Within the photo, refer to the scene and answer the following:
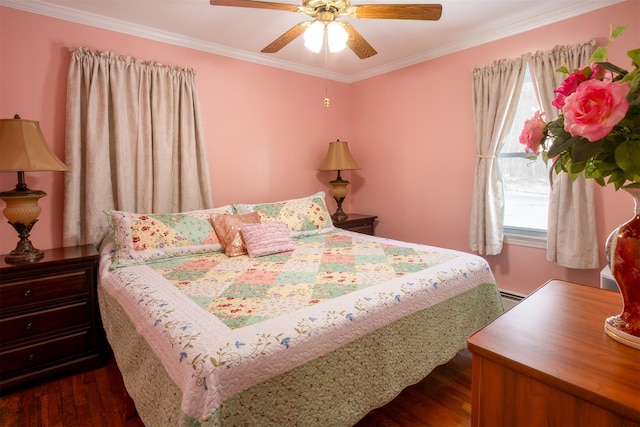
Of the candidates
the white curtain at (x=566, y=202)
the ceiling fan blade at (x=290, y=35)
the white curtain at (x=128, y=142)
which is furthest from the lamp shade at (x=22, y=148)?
the white curtain at (x=566, y=202)

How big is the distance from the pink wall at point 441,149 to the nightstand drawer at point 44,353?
117 inches

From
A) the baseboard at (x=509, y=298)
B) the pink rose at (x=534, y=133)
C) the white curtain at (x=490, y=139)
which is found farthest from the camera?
the baseboard at (x=509, y=298)

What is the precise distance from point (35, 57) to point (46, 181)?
0.86 m

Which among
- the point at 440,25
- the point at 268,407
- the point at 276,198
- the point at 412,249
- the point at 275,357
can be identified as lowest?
the point at 268,407

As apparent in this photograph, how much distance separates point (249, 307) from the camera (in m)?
1.50

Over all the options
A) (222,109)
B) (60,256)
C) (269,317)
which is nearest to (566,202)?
(269,317)

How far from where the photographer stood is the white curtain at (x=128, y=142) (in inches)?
96.0

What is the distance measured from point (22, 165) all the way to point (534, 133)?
2537 mm

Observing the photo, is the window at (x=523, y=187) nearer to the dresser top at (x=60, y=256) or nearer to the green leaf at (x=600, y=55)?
the green leaf at (x=600, y=55)

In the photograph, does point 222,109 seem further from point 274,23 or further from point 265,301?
point 265,301

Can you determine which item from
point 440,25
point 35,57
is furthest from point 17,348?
point 440,25

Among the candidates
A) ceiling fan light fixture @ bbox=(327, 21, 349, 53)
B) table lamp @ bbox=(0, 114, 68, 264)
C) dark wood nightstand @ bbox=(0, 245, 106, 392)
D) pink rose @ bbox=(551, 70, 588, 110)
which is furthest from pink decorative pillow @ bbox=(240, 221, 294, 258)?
pink rose @ bbox=(551, 70, 588, 110)

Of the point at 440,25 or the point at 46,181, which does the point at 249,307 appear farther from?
the point at 440,25

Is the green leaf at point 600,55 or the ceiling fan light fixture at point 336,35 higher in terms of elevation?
the ceiling fan light fixture at point 336,35
